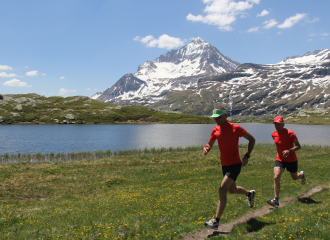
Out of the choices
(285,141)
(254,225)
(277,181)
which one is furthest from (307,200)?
(254,225)

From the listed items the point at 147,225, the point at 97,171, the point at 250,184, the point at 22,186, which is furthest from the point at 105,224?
the point at 97,171

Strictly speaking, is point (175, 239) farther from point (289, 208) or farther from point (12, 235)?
point (12, 235)

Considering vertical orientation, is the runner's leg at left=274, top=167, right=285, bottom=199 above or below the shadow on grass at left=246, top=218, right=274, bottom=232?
above

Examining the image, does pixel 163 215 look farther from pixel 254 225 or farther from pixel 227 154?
pixel 227 154

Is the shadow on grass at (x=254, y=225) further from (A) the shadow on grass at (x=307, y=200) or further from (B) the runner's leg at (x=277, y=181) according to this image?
(A) the shadow on grass at (x=307, y=200)

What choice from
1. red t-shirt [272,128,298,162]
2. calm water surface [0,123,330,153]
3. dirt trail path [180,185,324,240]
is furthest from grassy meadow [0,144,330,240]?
calm water surface [0,123,330,153]

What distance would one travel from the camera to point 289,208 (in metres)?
11.5

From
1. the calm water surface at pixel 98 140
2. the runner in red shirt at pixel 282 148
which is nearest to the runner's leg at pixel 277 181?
the runner in red shirt at pixel 282 148

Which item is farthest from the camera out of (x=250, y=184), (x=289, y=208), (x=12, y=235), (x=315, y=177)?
(x=315, y=177)

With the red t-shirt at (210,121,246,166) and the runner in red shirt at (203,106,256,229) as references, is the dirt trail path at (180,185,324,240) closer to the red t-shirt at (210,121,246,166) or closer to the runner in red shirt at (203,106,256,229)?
the runner in red shirt at (203,106,256,229)

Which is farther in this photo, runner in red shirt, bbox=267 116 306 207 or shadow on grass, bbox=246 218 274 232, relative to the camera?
runner in red shirt, bbox=267 116 306 207

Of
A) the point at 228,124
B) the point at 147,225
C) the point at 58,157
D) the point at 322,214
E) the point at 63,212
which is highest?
the point at 228,124

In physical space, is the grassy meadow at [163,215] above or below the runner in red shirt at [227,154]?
below

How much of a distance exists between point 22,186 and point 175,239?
21.8 m
